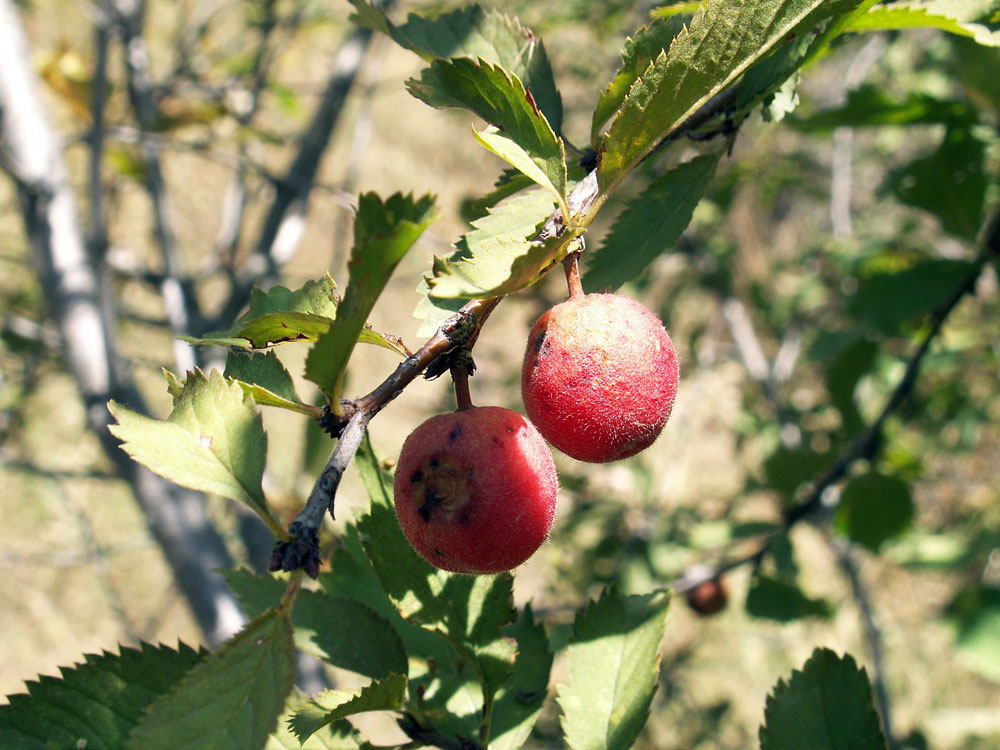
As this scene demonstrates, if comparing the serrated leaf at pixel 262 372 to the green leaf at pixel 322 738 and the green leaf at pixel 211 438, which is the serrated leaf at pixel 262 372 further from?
the green leaf at pixel 322 738

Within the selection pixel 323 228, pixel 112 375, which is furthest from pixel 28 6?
pixel 323 228

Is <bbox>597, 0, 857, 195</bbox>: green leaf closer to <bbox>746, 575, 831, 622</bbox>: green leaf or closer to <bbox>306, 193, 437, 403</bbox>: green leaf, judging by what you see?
<bbox>306, 193, 437, 403</bbox>: green leaf

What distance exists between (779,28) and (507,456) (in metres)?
0.49

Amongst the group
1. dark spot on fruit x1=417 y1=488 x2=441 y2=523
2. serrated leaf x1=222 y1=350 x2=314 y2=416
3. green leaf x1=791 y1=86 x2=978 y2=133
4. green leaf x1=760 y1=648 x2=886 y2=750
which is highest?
green leaf x1=791 y1=86 x2=978 y2=133

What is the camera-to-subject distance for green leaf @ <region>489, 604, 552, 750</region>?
1.04 meters

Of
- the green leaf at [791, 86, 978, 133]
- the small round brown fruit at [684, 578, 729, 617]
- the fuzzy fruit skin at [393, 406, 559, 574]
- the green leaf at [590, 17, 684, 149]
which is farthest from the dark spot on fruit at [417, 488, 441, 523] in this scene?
the small round brown fruit at [684, 578, 729, 617]

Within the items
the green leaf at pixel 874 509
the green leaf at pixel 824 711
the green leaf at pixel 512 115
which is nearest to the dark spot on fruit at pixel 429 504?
the green leaf at pixel 512 115

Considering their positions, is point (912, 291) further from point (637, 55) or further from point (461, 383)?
point (461, 383)

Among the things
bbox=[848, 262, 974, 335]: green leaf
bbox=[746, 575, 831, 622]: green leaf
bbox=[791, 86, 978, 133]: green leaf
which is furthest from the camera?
bbox=[746, 575, 831, 622]: green leaf

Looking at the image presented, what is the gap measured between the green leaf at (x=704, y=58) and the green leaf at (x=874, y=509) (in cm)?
151

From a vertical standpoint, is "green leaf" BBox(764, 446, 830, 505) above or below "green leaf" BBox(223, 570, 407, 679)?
above

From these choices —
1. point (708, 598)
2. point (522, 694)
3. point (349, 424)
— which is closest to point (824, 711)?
point (522, 694)

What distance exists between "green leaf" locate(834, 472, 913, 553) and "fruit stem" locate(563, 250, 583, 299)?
1.45 meters

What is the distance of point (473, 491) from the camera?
0.76 metres
